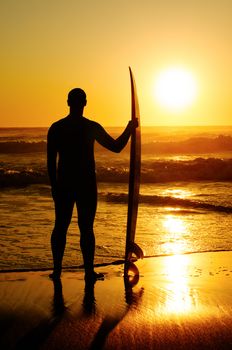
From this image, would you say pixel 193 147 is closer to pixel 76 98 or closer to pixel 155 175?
pixel 155 175

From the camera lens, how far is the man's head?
4.55m

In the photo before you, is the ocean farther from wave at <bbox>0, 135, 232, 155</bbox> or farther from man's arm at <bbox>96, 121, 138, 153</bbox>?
wave at <bbox>0, 135, 232, 155</bbox>

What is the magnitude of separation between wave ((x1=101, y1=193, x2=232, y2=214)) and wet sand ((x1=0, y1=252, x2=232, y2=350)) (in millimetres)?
5430

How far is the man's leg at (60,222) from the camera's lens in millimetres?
4594

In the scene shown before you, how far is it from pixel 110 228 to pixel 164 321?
15.2 feet

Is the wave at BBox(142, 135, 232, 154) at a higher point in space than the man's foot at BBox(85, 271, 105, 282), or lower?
lower

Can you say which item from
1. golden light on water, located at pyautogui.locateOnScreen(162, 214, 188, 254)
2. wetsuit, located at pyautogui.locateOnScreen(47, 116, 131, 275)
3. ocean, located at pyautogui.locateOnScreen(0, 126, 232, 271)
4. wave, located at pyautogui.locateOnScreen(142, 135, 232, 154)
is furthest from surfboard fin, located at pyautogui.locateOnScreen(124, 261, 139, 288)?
wave, located at pyautogui.locateOnScreen(142, 135, 232, 154)

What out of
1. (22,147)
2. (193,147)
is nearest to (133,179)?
(22,147)

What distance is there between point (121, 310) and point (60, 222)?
46.8 inches

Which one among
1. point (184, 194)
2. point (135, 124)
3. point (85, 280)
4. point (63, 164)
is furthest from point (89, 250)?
point (184, 194)

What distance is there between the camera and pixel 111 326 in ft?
11.0

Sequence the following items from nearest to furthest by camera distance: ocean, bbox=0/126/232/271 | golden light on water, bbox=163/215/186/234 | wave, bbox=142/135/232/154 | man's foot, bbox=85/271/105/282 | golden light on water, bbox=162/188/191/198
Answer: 1. man's foot, bbox=85/271/105/282
2. ocean, bbox=0/126/232/271
3. golden light on water, bbox=163/215/186/234
4. golden light on water, bbox=162/188/191/198
5. wave, bbox=142/135/232/154

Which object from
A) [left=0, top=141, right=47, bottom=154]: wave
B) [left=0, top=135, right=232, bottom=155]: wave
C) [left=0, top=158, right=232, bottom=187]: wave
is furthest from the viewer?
[left=0, top=135, right=232, bottom=155]: wave

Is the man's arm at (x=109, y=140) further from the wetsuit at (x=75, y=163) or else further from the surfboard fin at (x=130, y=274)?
the surfboard fin at (x=130, y=274)
